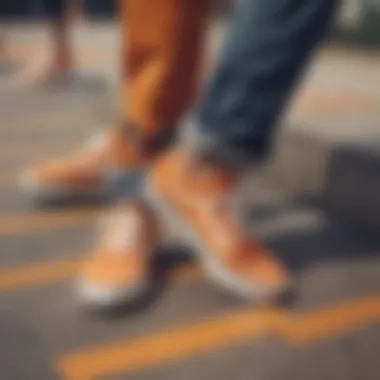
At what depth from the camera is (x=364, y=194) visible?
1.22m

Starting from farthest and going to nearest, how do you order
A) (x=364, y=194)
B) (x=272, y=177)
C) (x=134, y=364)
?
(x=272, y=177), (x=364, y=194), (x=134, y=364)

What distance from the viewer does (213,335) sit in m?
0.87

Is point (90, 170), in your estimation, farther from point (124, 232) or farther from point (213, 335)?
point (213, 335)

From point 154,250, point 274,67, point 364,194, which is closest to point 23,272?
point 154,250

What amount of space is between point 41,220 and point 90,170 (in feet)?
0.38

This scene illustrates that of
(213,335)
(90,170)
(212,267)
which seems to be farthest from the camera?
(90,170)

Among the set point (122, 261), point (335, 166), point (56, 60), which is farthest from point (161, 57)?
point (56, 60)

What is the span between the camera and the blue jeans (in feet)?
2.91

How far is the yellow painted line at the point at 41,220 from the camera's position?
117 centimetres

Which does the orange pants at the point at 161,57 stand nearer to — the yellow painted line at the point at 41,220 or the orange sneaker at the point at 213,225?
the orange sneaker at the point at 213,225

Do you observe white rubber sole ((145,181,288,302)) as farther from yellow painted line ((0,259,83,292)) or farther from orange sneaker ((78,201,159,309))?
yellow painted line ((0,259,83,292))

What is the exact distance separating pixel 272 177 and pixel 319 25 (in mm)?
564

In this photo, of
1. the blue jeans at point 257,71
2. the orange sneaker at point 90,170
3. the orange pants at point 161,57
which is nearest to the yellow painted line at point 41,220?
the orange sneaker at point 90,170

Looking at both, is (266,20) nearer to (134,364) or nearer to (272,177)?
(134,364)
